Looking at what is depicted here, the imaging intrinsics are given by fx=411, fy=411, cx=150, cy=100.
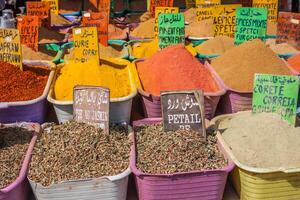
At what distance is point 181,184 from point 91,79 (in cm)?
71

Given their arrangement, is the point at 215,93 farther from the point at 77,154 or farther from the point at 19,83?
the point at 19,83

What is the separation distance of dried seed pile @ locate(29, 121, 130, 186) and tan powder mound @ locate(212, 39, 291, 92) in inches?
26.1

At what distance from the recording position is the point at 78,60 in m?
2.25

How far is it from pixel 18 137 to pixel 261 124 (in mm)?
1014

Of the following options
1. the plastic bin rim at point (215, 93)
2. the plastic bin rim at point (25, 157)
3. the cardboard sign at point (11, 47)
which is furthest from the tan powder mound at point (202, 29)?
the plastic bin rim at point (25, 157)

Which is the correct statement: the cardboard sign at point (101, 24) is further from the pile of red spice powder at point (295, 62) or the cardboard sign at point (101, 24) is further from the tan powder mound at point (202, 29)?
the pile of red spice powder at point (295, 62)

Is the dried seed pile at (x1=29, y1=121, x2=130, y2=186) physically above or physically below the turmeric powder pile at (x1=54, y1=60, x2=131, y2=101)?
below

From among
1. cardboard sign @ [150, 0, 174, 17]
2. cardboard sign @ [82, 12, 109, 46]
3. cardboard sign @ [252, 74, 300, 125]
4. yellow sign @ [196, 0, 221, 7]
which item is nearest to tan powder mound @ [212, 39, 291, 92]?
cardboard sign @ [252, 74, 300, 125]

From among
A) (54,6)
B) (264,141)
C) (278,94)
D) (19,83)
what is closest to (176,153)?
(264,141)

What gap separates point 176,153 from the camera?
1.56 meters

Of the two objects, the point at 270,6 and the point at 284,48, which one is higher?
the point at 270,6

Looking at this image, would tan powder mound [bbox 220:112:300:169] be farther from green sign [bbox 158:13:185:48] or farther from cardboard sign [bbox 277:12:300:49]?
cardboard sign [bbox 277:12:300:49]

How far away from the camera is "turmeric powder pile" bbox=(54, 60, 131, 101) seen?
6.23 feet

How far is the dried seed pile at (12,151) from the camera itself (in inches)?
59.1
